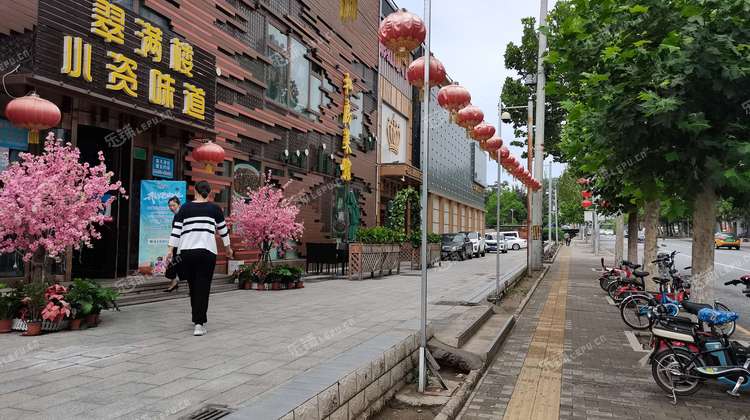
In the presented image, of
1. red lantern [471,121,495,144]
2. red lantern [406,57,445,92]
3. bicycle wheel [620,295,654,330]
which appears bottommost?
bicycle wheel [620,295,654,330]

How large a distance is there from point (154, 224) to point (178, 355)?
19.3 ft

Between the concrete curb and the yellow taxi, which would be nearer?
the concrete curb

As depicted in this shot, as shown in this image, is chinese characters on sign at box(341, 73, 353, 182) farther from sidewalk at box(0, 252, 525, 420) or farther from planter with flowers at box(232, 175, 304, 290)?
sidewalk at box(0, 252, 525, 420)

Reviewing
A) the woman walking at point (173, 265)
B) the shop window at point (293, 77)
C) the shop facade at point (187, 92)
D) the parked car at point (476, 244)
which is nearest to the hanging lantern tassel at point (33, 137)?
the shop facade at point (187, 92)

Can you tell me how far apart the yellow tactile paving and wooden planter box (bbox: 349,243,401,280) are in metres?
5.43

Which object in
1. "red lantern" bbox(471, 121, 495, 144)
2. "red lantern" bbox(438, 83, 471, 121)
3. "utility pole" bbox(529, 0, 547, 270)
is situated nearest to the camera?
"red lantern" bbox(438, 83, 471, 121)

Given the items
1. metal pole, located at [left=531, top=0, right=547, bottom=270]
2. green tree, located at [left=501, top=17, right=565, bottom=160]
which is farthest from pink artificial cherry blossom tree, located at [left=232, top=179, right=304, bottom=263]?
green tree, located at [left=501, top=17, right=565, bottom=160]

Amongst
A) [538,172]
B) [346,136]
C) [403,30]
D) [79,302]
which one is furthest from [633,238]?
[79,302]

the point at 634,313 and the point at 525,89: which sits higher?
the point at 525,89

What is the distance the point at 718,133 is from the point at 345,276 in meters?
10.5

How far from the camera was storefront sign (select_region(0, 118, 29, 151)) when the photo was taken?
8086 millimetres

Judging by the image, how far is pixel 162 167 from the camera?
36.6ft

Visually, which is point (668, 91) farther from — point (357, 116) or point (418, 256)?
point (357, 116)

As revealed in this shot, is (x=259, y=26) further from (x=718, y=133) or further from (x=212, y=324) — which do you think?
(x=718, y=133)
